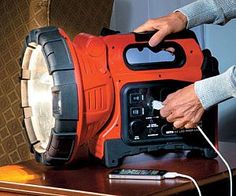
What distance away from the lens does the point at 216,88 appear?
98 cm

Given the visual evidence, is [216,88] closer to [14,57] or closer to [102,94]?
[102,94]

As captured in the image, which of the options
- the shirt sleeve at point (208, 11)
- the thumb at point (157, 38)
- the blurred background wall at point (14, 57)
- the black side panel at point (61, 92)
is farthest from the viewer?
the blurred background wall at point (14, 57)

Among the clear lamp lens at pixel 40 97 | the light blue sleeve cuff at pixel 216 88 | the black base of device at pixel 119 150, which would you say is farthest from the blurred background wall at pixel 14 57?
the light blue sleeve cuff at pixel 216 88

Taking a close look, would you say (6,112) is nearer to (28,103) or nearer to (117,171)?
(28,103)

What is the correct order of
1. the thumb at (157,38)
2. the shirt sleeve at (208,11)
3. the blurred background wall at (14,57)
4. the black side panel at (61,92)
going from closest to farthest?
the black side panel at (61,92) → the thumb at (157,38) → the shirt sleeve at (208,11) → the blurred background wall at (14,57)

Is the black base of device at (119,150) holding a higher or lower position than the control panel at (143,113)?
lower

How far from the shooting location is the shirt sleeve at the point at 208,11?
117 centimetres

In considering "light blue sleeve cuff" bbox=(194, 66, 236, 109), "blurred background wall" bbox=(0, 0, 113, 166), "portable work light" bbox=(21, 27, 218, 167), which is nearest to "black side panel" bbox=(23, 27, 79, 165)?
"portable work light" bbox=(21, 27, 218, 167)

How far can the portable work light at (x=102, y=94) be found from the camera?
3.20ft

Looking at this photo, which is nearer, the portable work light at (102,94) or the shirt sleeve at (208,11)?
the portable work light at (102,94)

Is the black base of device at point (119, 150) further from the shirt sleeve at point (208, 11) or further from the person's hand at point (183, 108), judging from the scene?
the shirt sleeve at point (208, 11)

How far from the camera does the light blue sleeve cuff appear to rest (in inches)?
Answer: 38.1

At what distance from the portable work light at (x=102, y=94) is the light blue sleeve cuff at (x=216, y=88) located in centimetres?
8

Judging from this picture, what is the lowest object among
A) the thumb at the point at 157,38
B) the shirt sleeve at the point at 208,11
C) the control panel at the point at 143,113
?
the control panel at the point at 143,113
